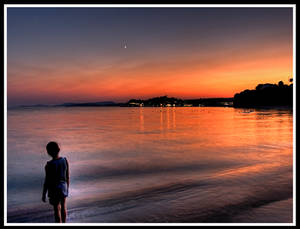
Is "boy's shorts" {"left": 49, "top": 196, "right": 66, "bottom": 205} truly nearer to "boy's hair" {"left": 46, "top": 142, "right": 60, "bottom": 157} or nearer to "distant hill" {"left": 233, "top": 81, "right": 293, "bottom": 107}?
"boy's hair" {"left": 46, "top": 142, "right": 60, "bottom": 157}

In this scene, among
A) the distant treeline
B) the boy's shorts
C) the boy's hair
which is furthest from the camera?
the distant treeline

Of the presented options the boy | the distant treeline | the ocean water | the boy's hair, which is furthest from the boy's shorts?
the distant treeline

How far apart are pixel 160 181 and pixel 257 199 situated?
12.4ft

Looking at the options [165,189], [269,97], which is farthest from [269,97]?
[165,189]

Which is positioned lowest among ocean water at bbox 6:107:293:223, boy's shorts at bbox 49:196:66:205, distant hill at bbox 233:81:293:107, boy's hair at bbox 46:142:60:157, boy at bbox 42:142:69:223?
ocean water at bbox 6:107:293:223

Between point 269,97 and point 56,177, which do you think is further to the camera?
point 269,97

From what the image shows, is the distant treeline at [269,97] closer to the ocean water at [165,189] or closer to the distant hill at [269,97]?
the distant hill at [269,97]

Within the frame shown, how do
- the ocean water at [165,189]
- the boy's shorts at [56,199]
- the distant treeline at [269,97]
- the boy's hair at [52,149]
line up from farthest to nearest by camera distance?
1. the distant treeline at [269,97]
2. the ocean water at [165,189]
3. the boy's shorts at [56,199]
4. the boy's hair at [52,149]

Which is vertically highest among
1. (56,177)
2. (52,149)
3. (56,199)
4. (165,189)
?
(52,149)

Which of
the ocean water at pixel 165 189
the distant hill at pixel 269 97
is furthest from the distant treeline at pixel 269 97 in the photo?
the ocean water at pixel 165 189

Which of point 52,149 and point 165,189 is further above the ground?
point 52,149

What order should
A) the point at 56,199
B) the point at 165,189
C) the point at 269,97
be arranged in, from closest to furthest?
the point at 56,199 → the point at 165,189 → the point at 269,97

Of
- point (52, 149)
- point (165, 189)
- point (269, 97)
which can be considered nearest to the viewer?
point (52, 149)

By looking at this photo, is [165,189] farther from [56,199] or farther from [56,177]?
[56,177]
